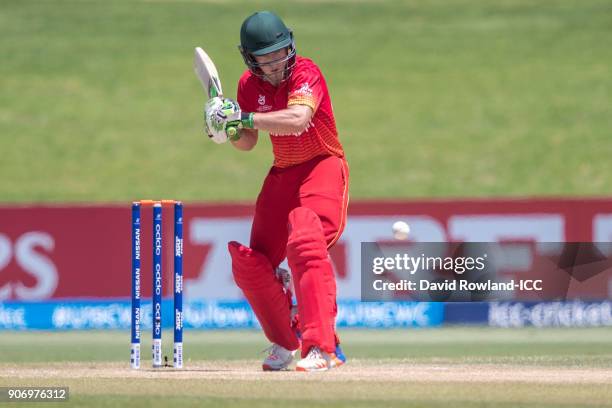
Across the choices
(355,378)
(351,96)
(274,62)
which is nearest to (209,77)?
(274,62)

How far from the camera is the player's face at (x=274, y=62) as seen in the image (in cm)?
641

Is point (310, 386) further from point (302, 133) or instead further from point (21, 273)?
point (21, 273)

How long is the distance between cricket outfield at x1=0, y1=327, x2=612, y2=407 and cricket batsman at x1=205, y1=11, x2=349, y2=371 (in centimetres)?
28

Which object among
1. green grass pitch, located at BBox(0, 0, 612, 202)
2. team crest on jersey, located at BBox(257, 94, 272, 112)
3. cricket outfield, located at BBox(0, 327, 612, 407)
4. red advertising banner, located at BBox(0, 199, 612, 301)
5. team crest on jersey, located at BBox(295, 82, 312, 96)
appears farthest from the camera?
green grass pitch, located at BBox(0, 0, 612, 202)

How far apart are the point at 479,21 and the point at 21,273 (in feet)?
54.6

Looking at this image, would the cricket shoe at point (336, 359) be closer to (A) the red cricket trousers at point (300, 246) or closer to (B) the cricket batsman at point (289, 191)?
(B) the cricket batsman at point (289, 191)

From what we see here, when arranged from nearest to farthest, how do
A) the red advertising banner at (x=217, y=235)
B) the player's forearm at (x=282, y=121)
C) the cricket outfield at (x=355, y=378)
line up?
1. the cricket outfield at (x=355, y=378)
2. the player's forearm at (x=282, y=121)
3. the red advertising banner at (x=217, y=235)

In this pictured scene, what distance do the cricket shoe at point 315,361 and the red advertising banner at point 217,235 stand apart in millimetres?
5879

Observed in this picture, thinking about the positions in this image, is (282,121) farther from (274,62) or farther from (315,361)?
(315,361)

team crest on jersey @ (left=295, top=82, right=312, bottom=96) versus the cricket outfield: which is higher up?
team crest on jersey @ (left=295, top=82, right=312, bottom=96)

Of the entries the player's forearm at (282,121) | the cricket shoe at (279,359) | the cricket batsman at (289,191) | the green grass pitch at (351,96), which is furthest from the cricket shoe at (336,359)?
the green grass pitch at (351,96)

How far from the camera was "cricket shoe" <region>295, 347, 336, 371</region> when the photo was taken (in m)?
6.26

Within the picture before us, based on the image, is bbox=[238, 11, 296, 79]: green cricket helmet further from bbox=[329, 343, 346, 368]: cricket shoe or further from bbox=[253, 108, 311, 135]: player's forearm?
bbox=[329, 343, 346, 368]: cricket shoe

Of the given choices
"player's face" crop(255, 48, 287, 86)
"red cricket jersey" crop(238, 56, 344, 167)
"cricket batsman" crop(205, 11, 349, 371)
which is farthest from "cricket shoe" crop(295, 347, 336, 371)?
"player's face" crop(255, 48, 287, 86)
